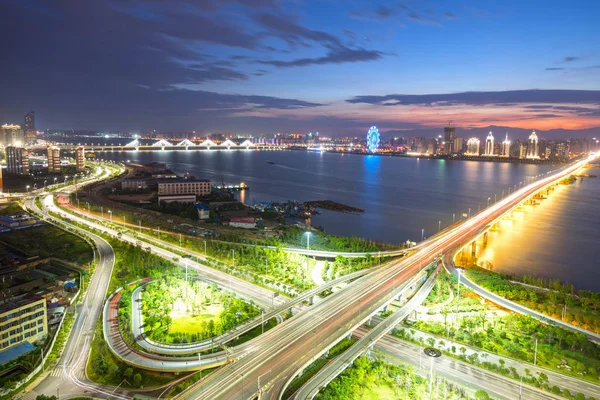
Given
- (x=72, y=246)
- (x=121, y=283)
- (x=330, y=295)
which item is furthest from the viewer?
(x=72, y=246)

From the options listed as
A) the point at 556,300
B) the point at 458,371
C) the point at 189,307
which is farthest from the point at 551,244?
the point at 189,307

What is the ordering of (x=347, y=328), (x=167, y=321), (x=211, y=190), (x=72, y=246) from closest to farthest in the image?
1. (x=347, y=328)
2. (x=167, y=321)
3. (x=72, y=246)
4. (x=211, y=190)

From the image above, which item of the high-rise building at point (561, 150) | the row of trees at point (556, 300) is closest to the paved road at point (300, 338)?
the row of trees at point (556, 300)

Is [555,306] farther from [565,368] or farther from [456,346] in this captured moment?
[456,346]

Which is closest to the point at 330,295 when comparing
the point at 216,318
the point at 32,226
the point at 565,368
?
the point at 216,318

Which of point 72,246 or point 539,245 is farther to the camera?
point 539,245

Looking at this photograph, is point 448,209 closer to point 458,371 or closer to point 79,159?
point 458,371

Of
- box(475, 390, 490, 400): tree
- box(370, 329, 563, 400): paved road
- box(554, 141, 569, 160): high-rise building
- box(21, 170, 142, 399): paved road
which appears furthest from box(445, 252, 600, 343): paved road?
box(554, 141, 569, 160): high-rise building
